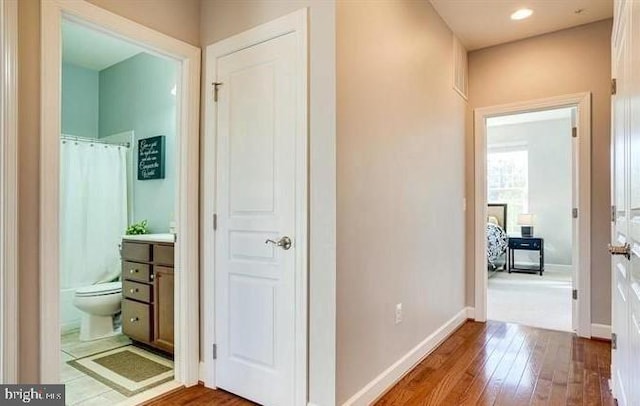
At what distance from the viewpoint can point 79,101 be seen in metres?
4.15

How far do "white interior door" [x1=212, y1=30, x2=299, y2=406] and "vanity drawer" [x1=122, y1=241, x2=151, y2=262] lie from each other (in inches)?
35.7

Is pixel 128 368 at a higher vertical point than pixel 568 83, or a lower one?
lower

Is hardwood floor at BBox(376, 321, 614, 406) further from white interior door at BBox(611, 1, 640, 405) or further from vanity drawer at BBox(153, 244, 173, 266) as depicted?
vanity drawer at BBox(153, 244, 173, 266)

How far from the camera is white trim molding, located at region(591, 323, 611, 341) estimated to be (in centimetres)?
318

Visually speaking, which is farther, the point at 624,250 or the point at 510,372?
the point at 510,372

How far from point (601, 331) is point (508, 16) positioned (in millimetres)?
2760

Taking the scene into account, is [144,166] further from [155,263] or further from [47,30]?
[47,30]

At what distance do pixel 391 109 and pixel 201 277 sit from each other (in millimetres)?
1625

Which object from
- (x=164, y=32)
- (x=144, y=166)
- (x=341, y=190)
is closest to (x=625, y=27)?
(x=341, y=190)

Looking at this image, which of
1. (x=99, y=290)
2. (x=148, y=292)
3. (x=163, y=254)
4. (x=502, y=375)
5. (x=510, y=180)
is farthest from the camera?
(x=510, y=180)

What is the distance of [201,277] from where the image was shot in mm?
2438

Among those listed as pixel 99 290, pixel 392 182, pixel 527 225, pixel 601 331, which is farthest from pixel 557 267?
pixel 99 290

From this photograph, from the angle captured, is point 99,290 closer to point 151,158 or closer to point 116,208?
point 116,208

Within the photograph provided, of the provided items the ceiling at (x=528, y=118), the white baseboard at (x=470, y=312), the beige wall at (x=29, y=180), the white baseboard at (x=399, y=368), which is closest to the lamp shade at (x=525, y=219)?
the ceiling at (x=528, y=118)
